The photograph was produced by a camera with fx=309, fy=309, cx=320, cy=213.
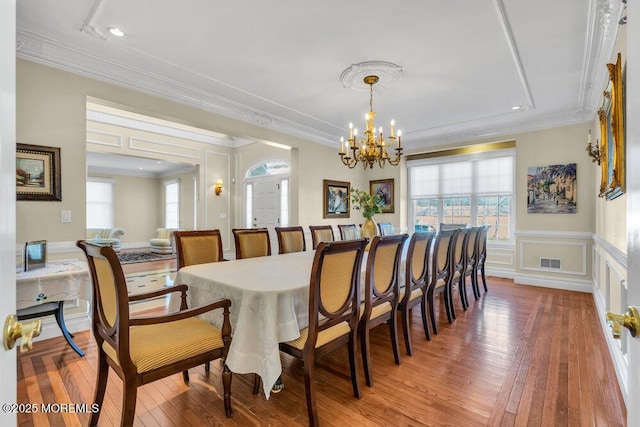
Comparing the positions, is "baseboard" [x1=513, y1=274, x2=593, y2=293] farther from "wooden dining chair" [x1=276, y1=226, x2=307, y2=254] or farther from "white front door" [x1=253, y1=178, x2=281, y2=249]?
"white front door" [x1=253, y1=178, x2=281, y2=249]

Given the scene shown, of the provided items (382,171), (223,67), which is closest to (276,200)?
(382,171)

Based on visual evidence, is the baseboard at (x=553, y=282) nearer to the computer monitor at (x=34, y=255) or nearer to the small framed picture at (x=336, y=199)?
the small framed picture at (x=336, y=199)

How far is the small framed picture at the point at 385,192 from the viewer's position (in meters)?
6.76

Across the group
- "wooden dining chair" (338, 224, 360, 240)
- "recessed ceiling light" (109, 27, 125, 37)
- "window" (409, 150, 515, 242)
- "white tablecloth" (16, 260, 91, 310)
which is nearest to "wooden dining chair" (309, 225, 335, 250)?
"wooden dining chair" (338, 224, 360, 240)

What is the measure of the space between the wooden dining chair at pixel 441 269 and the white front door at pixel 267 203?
3.79 metres

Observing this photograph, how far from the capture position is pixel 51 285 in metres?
2.42

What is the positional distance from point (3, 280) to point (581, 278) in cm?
611

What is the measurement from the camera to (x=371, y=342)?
2.88 meters

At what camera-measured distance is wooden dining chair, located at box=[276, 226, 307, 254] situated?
Answer: 3631mm

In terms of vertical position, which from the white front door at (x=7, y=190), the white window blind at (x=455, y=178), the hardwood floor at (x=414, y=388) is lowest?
the hardwood floor at (x=414, y=388)

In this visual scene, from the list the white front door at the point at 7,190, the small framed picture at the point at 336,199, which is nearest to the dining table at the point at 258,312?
the white front door at the point at 7,190

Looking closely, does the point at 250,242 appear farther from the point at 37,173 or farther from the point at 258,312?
the point at 37,173

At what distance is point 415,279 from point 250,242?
169 centimetres

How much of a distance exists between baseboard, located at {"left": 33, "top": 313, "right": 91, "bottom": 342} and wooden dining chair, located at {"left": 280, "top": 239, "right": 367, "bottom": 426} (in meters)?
2.52
